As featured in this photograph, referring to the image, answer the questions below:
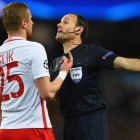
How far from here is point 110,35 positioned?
26.0ft

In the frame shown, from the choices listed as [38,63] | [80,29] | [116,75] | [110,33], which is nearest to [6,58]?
[38,63]

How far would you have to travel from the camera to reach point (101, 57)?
3.11 metres

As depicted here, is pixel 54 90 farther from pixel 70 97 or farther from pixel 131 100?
pixel 131 100

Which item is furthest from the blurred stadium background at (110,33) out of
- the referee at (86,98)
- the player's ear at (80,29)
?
the referee at (86,98)

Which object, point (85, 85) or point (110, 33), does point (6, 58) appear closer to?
point (85, 85)

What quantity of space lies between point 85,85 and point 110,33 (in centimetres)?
492

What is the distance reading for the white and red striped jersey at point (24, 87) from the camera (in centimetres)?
241

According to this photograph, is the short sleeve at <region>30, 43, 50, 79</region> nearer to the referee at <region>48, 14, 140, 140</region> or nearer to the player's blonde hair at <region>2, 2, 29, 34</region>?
the player's blonde hair at <region>2, 2, 29, 34</region>

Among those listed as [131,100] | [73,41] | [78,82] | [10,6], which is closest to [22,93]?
[10,6]

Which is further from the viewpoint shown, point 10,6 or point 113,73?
point 113,73

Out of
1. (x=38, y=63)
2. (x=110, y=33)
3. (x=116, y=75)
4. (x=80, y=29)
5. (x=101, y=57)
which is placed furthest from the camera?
(x=110, y=33)

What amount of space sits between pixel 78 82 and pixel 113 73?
4.68 meters

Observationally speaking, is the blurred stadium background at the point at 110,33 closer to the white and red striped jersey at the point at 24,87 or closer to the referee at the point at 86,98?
the referee at the point at 86,98

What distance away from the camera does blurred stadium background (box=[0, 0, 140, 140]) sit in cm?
730
